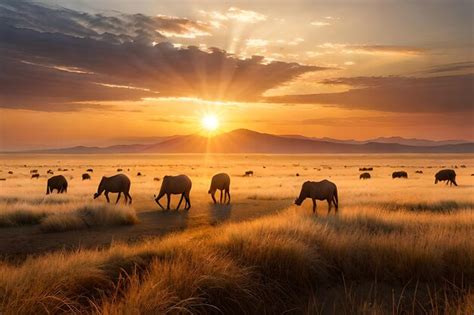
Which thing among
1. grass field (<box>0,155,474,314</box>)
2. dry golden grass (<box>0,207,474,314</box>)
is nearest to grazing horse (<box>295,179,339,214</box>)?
grass field (<box>0,155,474,314</box>)

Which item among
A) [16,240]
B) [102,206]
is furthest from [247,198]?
[16,240]

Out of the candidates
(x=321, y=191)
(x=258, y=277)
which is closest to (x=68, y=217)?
(x=258, y=277)

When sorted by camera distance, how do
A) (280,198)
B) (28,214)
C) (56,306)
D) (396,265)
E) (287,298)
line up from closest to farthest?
(56,306) < (287,298) < (396,265) < (28,214) < (280,198)

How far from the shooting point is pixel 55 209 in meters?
19.7

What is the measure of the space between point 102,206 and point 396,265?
44.4 feet

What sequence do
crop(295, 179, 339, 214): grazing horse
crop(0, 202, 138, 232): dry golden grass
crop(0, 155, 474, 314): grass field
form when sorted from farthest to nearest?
crop(295, 179, 339, 214): grazing horse → crop(0, 202, 138, 232): dry golden grass → crop(0, 155, 474, 314): grass field

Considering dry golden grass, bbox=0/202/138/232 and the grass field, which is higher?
the grass field

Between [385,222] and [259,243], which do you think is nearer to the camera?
[259,243]

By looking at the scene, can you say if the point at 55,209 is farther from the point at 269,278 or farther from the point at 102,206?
the point at 269,278

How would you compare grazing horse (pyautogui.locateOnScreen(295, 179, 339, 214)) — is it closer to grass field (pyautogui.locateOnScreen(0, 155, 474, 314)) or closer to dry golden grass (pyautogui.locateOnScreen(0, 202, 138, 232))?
grass field (pyautogui.locateOnScreen(0, 155, 474, 314))

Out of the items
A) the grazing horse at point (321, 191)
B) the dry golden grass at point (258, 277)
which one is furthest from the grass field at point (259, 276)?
the grazing horse at point (321, 191)

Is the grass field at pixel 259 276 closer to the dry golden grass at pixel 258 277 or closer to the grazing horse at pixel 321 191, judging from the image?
the dry golden grass at pixel 258 277

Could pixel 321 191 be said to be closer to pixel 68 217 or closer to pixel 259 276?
pixel 68 217

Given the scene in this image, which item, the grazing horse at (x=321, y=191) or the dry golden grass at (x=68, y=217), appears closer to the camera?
the dry golden grass at (x=68, y=217)
